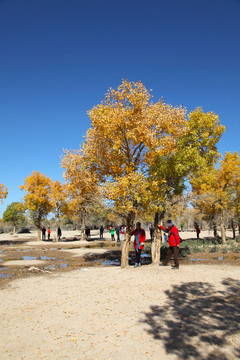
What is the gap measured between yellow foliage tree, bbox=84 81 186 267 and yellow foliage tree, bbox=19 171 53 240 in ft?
76.5

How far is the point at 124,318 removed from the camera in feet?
17.8

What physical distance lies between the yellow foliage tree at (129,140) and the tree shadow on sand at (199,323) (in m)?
4.00

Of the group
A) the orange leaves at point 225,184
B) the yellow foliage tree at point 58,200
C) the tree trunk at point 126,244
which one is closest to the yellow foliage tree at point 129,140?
the tree trunk at point 126,244

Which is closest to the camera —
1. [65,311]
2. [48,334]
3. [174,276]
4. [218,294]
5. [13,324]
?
[48,334]

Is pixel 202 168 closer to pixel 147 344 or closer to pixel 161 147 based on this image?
pixel 161 147

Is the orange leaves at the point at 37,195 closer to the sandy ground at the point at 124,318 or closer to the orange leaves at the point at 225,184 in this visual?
the orange leaves at the point at 225,184

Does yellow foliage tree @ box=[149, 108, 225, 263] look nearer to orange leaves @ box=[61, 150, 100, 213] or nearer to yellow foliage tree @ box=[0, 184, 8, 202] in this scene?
orange leaves @ box=[61, 150, 100, 213]

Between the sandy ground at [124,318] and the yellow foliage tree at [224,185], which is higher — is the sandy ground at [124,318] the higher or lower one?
the lower one

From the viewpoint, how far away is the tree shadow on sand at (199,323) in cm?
400

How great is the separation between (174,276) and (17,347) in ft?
19.2

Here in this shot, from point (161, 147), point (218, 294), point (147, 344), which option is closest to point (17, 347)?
point (147, 344)

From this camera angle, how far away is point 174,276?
887 cm

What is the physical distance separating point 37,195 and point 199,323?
30.4m

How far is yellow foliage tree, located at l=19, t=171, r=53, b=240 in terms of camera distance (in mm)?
32750
